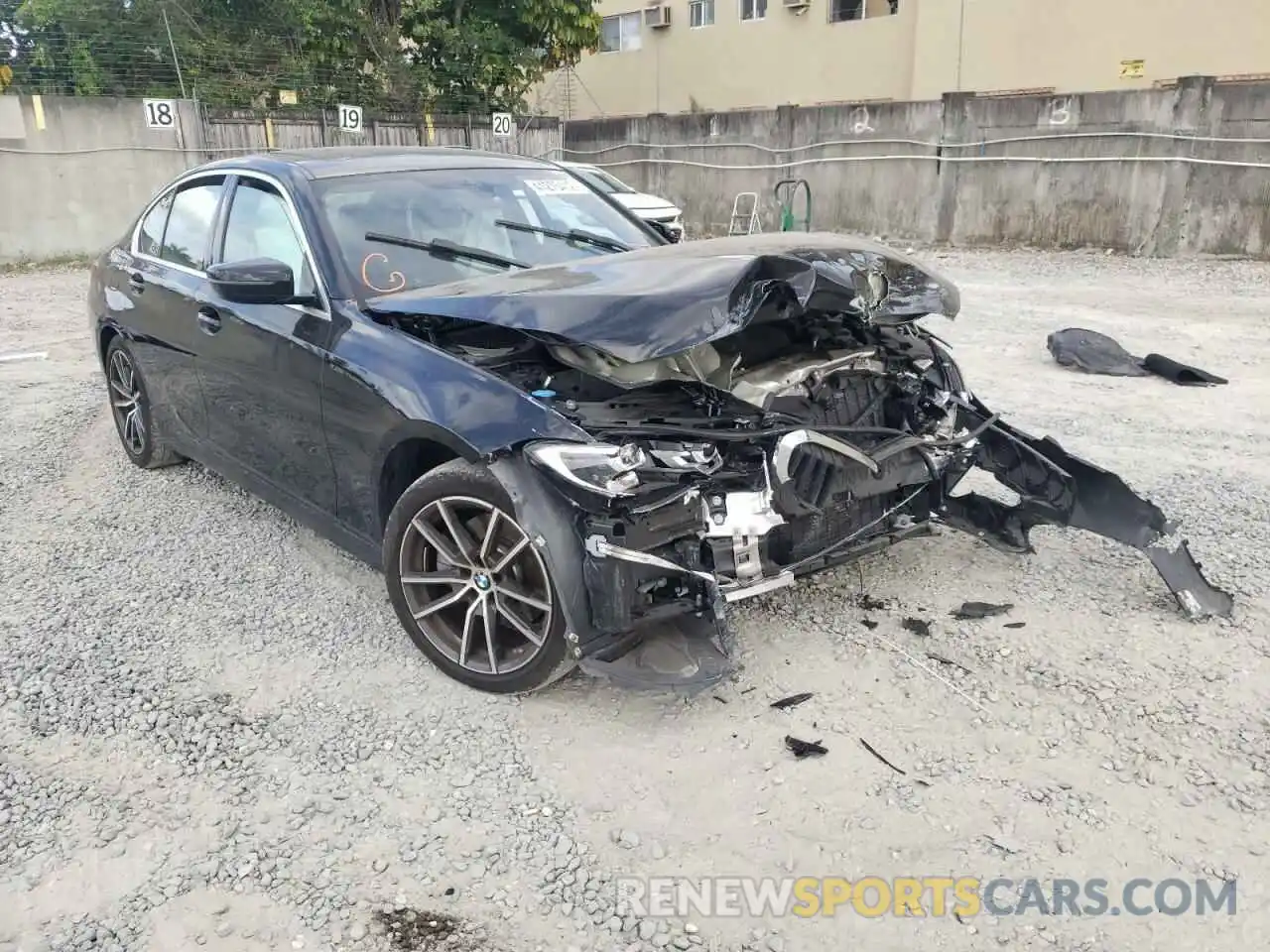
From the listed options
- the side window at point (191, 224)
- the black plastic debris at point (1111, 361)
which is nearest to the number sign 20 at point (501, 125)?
the black plastic debris at point (1111, 361)

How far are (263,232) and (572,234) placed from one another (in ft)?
4.35

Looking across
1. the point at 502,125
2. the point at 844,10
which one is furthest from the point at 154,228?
the point at 844,10

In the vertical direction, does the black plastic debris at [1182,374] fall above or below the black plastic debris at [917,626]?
above

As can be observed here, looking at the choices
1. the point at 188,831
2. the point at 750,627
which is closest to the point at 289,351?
the point at 188,831

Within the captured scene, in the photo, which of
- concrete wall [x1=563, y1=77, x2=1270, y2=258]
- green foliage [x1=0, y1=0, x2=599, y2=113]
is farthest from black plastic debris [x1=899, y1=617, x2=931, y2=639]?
green foliage [x1=0, y1=0, x2=599, y2=113]

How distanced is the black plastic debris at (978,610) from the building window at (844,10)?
2242cm

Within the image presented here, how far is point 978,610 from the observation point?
3713 mm

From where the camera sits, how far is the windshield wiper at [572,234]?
4203mm

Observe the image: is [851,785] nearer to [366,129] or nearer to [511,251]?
[511,251]

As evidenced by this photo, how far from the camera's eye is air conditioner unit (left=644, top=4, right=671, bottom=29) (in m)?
26.7

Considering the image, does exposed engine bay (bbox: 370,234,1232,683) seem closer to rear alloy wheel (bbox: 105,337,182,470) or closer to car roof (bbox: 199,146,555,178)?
car roof (bbox: 199,146,555,178)

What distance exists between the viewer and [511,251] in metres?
4.08

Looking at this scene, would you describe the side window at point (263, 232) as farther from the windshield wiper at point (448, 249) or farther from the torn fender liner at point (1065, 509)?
the torn fender liner at point (1065, 509)

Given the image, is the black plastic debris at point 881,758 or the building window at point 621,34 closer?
the black plastic debris at point 881,758
